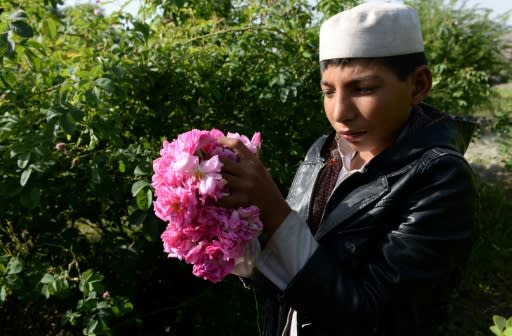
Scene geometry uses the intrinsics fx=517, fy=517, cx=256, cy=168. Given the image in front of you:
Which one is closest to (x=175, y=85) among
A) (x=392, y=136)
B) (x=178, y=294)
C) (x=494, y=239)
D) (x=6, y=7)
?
(x=6, y=7)

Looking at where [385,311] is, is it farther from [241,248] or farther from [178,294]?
[178,294]

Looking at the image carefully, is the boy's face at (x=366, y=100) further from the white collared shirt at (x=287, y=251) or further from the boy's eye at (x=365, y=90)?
the white collared shirt at (x=287, y=251)

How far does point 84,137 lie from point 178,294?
1.15 meters

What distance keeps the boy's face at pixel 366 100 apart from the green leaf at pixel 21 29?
1105mm

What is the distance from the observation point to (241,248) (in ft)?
3.48

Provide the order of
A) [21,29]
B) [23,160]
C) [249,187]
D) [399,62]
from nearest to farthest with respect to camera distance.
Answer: [249,187], [399,62], [21,29], [23,160]

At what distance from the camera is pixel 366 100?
1.11 metres

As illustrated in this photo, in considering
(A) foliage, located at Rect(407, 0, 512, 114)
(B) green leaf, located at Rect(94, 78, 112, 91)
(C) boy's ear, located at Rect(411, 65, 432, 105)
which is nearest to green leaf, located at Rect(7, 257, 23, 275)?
(B) green leaf, located at Rect(94, 78, 112, 91)

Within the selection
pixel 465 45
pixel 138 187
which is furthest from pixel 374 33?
pixel 465 45

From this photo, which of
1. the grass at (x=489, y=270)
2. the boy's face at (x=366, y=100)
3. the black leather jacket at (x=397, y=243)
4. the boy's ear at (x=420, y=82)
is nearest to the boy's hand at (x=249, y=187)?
the black leather jacket at (x=397, y=243)

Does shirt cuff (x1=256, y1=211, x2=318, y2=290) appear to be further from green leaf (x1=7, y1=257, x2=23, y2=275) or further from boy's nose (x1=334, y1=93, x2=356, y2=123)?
green leaf (x1=7, y1=257, x2=23, y2=275)

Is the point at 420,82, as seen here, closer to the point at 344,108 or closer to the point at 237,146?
the point at 344,108

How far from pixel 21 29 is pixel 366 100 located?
49.2 inches

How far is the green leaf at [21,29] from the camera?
1739mm
